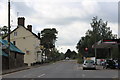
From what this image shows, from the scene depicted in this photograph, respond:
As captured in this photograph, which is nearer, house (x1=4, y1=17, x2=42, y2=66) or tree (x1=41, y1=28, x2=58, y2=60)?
house (x1=4, y1=17, x2=42, y2=66)

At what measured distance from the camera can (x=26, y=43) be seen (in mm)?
88125

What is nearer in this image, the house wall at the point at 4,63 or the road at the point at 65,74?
the road at the point at 65,74

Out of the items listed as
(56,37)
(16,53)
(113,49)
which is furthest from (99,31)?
(16,53)

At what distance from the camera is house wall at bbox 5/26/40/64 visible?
3410 inches

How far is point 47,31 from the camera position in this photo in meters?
124

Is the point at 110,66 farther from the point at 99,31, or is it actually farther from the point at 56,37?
the point at 56,37

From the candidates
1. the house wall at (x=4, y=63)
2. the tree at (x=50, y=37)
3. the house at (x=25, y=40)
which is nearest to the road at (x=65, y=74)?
the house wall at (x=4, y=63)

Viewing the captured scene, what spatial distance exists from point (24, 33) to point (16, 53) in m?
32.4

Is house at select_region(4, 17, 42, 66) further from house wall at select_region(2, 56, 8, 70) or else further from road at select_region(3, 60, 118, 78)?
road at select_region(3, 60, 118, 78)

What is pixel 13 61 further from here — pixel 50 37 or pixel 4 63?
pixel 50 37

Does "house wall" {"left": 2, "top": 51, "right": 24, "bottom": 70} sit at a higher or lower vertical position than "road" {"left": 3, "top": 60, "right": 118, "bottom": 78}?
higher

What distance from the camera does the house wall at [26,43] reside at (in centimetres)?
8662

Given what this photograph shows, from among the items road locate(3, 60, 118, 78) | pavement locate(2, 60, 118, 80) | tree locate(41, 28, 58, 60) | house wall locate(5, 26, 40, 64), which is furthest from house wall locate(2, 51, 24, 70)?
tree locate(41, 28, 58, 60)

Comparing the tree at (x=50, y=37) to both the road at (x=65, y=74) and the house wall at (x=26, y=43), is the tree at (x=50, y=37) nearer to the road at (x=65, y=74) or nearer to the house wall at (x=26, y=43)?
the house wall at (x=26, y=43)
